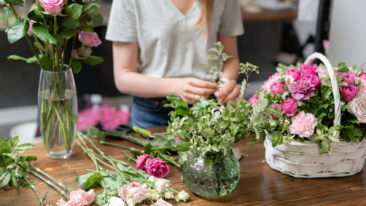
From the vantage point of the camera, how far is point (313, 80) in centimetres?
111

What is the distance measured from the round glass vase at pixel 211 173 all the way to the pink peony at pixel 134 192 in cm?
12

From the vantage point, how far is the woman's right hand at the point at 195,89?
1.34 metres

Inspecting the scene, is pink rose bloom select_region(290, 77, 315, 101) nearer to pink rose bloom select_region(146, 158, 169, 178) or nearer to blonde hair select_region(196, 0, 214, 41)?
Result: pink rose bloom select_region(146, 158, 169, 178)

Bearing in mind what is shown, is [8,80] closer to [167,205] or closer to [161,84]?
[161,84]

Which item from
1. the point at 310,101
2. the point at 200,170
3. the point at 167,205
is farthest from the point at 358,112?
the point at 167,205

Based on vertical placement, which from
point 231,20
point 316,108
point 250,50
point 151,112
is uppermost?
point 231,20

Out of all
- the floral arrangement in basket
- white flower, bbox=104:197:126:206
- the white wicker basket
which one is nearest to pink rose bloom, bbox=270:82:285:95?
the floral arrangement in basket

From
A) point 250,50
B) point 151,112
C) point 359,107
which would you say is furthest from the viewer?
point 250,50

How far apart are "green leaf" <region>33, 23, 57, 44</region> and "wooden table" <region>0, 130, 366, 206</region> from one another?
14.3 inches

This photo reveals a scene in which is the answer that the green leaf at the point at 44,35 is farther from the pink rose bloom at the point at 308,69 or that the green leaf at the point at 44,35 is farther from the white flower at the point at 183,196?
the pink rose bloom at the point at 308,69

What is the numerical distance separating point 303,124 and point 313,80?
0.12 m

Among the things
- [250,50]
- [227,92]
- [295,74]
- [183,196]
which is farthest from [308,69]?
[250,50]

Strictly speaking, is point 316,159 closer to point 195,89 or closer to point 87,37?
point 195,89

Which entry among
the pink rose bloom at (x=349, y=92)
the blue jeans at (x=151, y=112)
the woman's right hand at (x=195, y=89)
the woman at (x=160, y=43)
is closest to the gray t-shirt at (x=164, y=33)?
the woman at (x=160, y=43)
